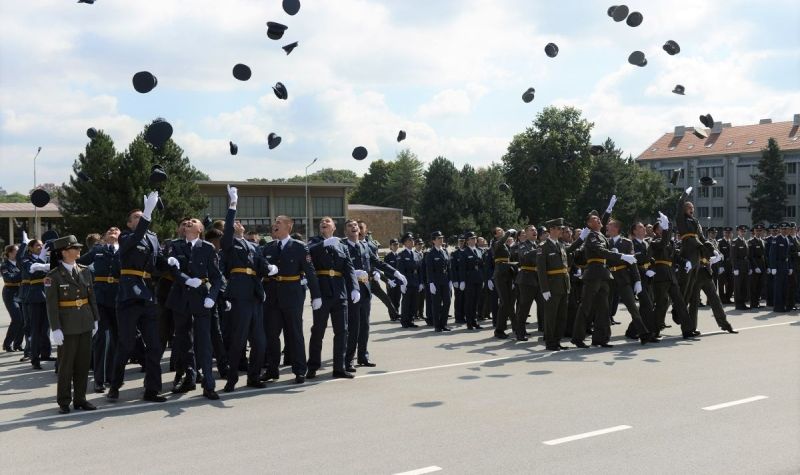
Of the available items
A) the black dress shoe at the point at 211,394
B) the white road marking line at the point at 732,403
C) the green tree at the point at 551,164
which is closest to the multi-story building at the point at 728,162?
the green tree at the point at 551,164

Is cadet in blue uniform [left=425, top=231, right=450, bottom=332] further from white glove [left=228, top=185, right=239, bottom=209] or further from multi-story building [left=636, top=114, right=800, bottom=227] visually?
multi-story building [left=636, top=114, right=800, bottom=227]

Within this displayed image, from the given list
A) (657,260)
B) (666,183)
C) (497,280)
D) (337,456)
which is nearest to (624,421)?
(337,456)

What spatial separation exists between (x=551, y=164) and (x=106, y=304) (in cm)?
6489

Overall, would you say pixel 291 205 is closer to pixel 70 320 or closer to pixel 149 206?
pixel 149 206

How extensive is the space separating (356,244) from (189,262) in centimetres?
286

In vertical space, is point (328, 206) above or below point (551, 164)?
below

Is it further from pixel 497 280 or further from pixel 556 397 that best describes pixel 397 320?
pixel 556 397

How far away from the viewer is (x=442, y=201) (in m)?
68.6

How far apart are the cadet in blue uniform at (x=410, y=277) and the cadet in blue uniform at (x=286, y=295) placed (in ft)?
20.0

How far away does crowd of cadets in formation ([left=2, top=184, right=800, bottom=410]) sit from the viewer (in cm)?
888

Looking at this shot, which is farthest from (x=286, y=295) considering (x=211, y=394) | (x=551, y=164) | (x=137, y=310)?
(x=551, y=164)

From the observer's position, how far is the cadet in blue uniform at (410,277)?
53.1 ft

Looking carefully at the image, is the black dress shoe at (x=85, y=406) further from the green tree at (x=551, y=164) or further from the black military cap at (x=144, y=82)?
the green tree at (x=551, y=164)

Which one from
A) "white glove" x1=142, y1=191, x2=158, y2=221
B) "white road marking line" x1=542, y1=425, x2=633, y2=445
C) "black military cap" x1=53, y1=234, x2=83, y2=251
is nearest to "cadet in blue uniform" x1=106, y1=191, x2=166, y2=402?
"white glove" x1=142, y1=191, x2=158, y2=221
